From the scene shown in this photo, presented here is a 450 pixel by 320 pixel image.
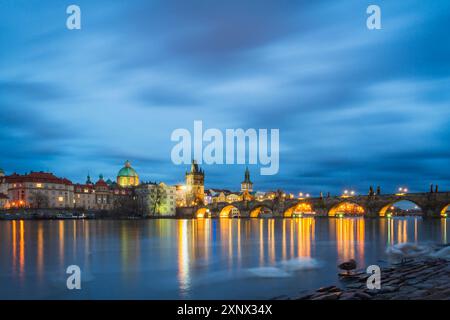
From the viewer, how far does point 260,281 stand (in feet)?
66.5

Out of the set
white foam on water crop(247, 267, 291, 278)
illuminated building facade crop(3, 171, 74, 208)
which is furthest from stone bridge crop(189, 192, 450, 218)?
white foam on water crop(247, 267, 291, 278)

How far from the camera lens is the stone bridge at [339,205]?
83.5 m

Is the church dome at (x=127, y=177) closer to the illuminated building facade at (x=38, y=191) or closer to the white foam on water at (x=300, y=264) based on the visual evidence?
the illuminated building facade at (x=38, y=191)

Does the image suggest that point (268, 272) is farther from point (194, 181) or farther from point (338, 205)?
point (194, 181)

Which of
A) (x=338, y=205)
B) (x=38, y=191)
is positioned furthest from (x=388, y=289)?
(x=38, y=191)

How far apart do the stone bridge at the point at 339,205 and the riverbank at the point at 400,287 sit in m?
68.7

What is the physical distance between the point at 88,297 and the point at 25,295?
2763 mm

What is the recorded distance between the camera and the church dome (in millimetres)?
165000

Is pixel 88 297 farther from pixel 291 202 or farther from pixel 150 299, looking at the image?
pixel 291 202

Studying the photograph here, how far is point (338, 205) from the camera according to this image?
109 meters

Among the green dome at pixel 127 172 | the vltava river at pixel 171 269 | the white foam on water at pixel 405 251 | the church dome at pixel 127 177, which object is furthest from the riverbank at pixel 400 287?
the green dome at pixel 127 172

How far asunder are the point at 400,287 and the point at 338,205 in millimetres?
95366
